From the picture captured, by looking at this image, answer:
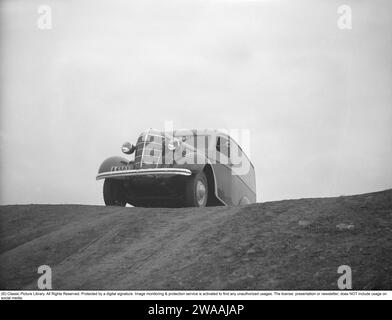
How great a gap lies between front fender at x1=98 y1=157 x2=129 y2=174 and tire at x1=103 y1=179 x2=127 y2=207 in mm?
228

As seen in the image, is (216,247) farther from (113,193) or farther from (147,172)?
(113,193)

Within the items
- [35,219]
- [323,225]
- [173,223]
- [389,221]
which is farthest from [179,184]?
[389,221]

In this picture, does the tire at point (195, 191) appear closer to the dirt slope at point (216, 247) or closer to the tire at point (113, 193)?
the dirt slope at point (216, 247)

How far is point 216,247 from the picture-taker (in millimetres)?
5852

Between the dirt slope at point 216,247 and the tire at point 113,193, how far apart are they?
49.1 inches

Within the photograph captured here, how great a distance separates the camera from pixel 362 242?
209 inches

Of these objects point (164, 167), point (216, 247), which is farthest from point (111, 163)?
point (216, 247)

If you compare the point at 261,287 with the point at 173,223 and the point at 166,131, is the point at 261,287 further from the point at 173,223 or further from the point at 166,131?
the point at 166,131

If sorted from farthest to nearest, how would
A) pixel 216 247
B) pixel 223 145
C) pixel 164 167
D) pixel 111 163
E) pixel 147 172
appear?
pixel 223 145
pixel 111 163
pixel 164 167
pixel 147 172
pixel 216 247

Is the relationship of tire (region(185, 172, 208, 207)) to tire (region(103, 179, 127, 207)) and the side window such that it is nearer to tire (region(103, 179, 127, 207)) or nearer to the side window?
the side window

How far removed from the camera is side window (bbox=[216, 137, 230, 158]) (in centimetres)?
966

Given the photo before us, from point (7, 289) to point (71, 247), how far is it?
116 centimetres

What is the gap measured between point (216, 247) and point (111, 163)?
3.69 metres
